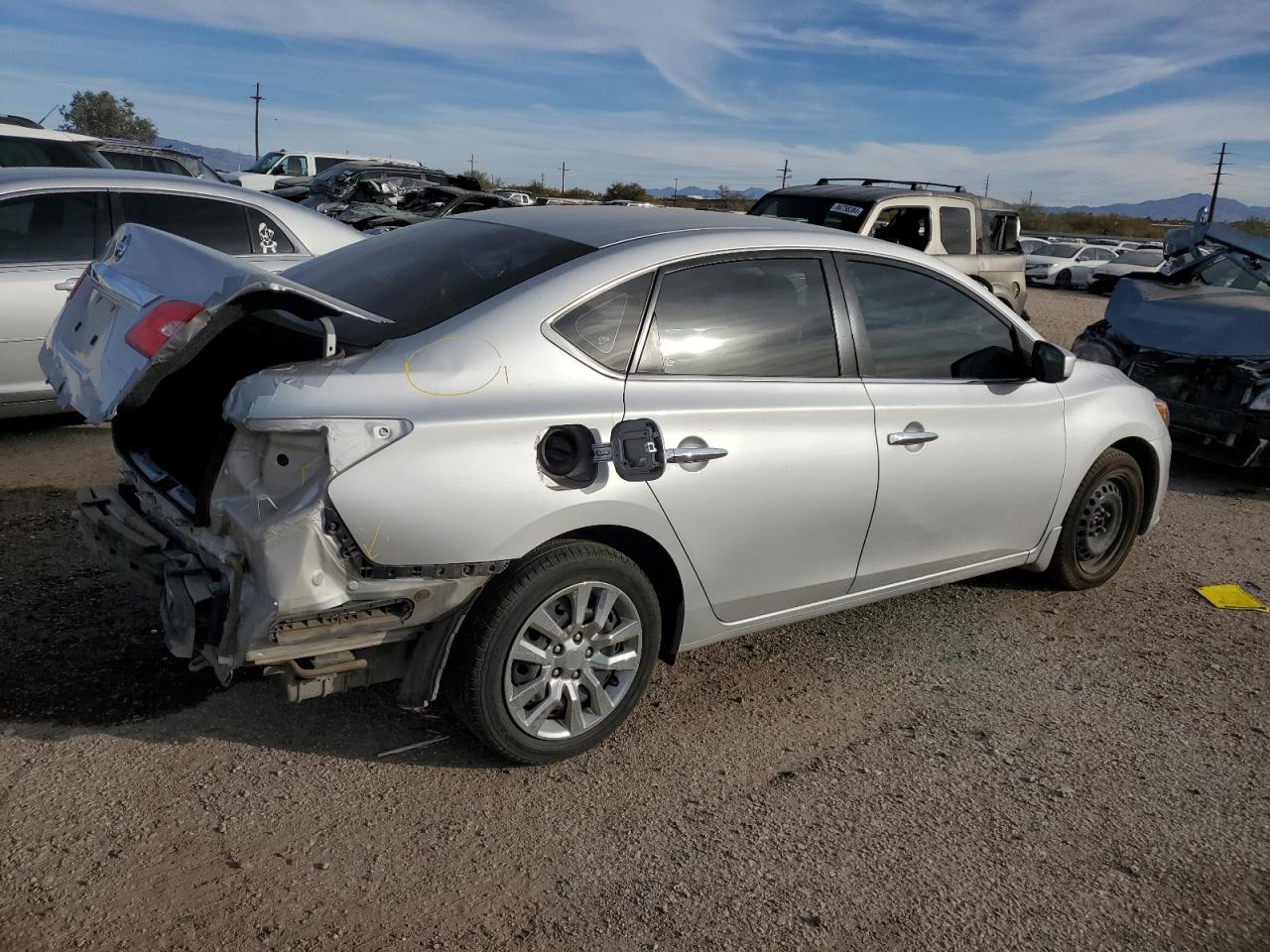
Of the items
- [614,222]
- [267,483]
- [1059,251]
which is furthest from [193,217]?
[1059,251]

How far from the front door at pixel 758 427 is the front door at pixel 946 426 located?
0.13 metres

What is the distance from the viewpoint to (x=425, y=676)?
2996mm

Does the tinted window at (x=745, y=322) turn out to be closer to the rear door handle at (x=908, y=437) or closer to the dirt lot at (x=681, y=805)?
the rear door handle at (x=908, y=437)

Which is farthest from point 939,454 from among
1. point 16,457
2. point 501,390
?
point 16,457

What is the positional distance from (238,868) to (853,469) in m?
2.34

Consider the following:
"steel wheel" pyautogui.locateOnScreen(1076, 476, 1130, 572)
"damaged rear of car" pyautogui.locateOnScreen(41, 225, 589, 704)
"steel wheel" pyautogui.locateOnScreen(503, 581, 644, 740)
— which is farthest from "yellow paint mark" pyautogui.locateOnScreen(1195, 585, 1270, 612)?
"damaged rear of car" pyautogui.locateOnScreen(41, 225, 589, 704)

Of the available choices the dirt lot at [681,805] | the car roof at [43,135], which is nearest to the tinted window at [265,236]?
the dirt lot at [681,805]

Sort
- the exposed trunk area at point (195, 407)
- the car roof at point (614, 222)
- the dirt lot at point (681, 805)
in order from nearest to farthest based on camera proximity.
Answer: the dirt lot at point (681, 805)
the exposed trunk area at point (195, 407)
the car roof at point (614, 222)

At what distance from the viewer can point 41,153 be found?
30.0 feet

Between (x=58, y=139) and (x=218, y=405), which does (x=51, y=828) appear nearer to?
(x=218, y=405)

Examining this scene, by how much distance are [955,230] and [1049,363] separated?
7760 mm

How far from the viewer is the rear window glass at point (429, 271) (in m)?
3.16

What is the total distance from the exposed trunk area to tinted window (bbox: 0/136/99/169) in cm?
659

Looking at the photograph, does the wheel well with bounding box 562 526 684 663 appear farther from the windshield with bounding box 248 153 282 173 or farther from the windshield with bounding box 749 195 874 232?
the windshield with bounding box 248 153 282 173
